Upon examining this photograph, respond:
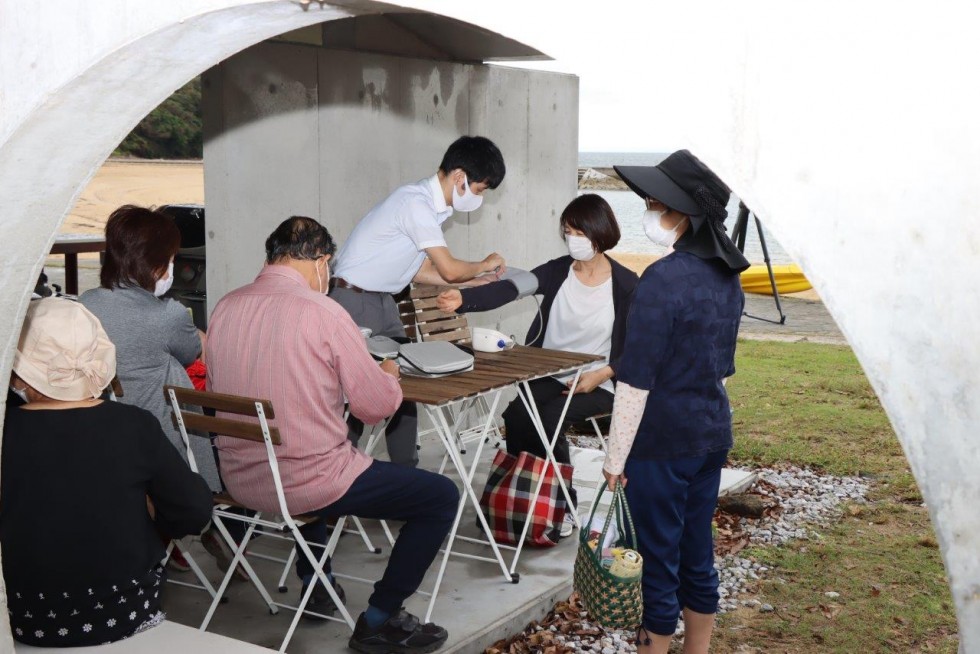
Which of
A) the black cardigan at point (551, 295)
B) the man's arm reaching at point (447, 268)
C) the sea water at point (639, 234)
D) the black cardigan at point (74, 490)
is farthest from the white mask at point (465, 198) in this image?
the sea water at point (639, 234)

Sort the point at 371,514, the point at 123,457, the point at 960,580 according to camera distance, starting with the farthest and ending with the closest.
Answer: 1. the point at 371,514
2. the point at 123,457
3. the point at 960,580

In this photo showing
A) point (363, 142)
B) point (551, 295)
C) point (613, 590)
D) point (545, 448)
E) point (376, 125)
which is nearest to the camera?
point (613, 590)

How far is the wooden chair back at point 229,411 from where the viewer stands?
3.33m

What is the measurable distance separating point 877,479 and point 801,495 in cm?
71

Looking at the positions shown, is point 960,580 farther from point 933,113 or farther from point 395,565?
point 395,565

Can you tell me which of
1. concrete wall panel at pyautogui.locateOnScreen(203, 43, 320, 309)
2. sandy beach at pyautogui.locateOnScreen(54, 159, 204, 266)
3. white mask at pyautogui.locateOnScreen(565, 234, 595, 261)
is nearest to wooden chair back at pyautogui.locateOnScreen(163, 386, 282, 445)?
concrete wall panel at pyautogui.locateOnScreen(203, 43, 320, 309)

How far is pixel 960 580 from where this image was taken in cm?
193

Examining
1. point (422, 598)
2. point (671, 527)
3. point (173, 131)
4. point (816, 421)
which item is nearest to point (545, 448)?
point (422, 598)

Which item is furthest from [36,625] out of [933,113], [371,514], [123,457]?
[933,113]

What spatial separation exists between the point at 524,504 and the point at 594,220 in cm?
133

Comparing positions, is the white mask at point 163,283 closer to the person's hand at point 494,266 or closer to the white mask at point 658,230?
the person's hand at point 494,266

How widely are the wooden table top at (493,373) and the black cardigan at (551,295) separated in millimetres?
292

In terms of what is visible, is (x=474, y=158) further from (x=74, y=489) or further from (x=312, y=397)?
(x=74, y=489)

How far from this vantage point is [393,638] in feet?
12.5
